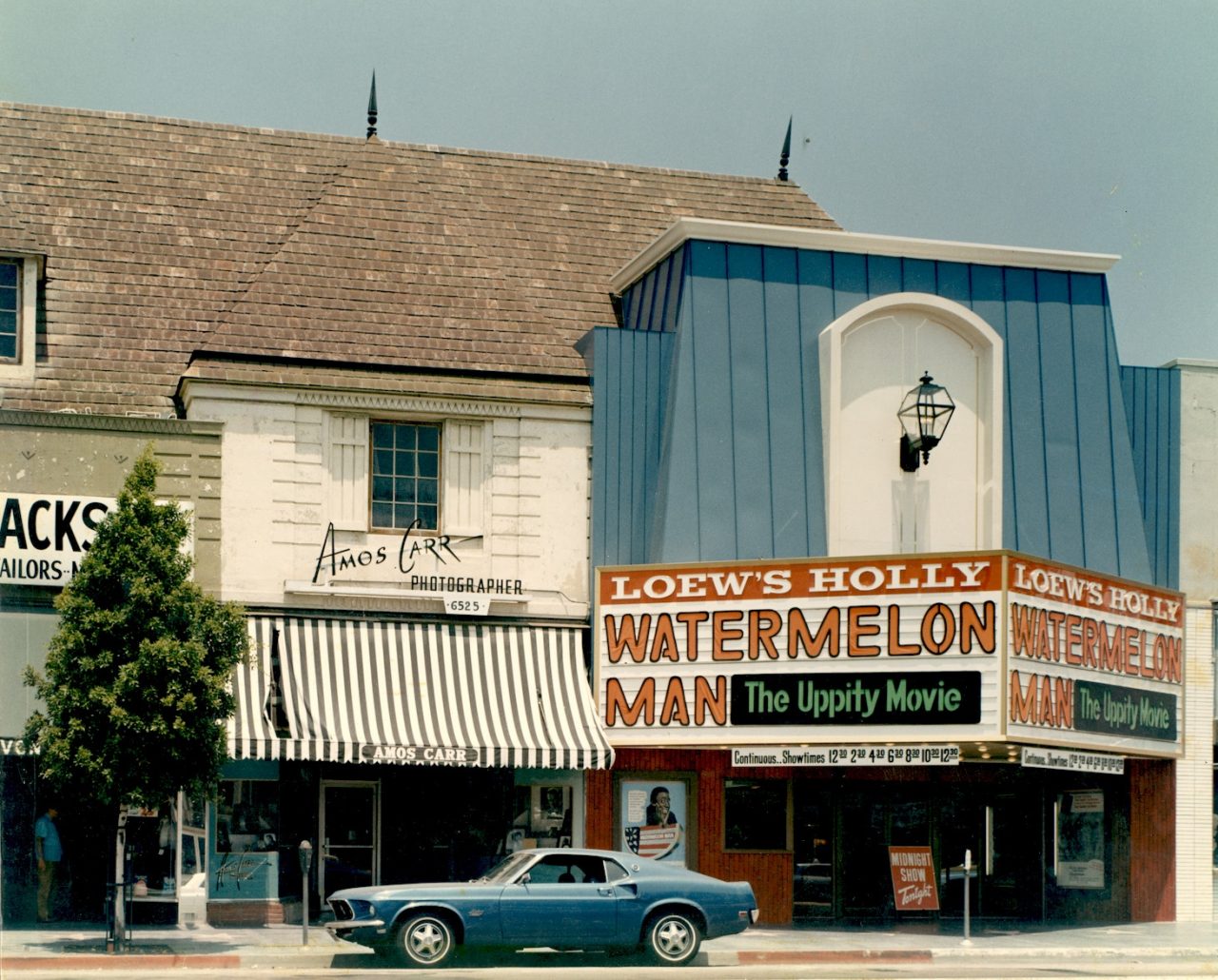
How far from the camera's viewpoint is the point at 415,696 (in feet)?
85.8

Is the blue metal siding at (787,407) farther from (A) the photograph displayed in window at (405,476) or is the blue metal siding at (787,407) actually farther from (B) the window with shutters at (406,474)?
(A) the photograph displayed in window at (405,476)

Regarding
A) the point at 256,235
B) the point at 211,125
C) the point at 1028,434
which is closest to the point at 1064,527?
the point at 1028,434

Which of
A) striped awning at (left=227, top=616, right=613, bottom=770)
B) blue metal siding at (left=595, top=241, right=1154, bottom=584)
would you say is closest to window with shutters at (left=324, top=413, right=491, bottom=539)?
striped awning at (left=227, top=616, right=613, bottom=770)

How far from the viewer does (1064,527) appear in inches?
1113

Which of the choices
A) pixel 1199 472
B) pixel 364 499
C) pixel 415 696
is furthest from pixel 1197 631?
pixel 364 499

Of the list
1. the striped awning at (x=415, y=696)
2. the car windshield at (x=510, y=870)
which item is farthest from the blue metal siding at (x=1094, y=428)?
the car windshield at (x=510, y=870)

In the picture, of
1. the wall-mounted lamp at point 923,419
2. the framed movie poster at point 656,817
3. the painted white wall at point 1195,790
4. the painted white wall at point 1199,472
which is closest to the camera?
the framed movie poster at point 656,817

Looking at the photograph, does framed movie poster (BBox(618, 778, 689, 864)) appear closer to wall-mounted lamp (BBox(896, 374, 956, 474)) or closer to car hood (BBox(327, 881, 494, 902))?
wall-mounted lamp (BBox(896, 374, 956, 474))

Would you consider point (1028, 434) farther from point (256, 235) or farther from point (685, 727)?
point (256, 235)

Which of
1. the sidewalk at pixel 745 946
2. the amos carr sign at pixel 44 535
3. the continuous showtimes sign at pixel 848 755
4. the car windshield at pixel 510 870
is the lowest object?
the sidewalk at pixel 745 946

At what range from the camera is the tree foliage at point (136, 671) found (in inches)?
859

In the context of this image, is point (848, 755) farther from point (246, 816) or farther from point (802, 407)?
point (246, 816)

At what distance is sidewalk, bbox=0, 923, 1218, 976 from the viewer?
2138 cm

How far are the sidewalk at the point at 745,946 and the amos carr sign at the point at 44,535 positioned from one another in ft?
14.7
